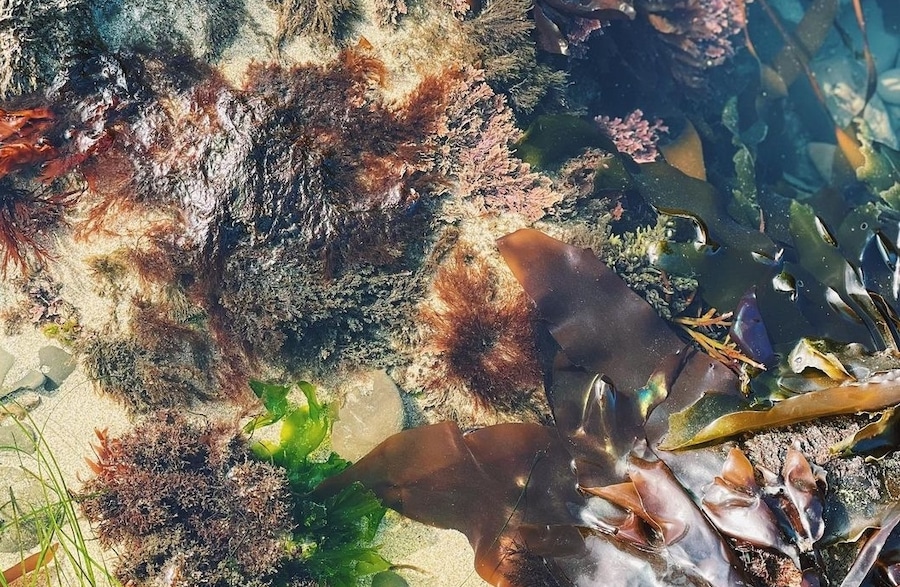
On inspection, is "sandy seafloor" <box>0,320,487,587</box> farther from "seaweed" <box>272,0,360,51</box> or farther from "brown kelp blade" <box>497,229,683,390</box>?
"seaweed" <box>272,0,360,51</box>

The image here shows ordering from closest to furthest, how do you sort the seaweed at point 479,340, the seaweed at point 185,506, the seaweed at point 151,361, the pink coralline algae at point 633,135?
the seaweed at point 185,506 → the seaweed at point 151,361 → the seaweed at point 479,340 → the pink coralline algae at point 633,135

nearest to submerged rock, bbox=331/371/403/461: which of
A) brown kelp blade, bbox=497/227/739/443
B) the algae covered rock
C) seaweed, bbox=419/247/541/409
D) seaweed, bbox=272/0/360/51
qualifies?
seaweed, bbox=419/247/541/409

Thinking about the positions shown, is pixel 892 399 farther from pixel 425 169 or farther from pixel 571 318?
pixel 425 169

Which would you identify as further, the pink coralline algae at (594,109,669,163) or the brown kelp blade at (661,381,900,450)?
the pink coralline algae at (594,109,669,163)

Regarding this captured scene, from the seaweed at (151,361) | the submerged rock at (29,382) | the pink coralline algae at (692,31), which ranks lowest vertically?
the submerged rock at (29,382)

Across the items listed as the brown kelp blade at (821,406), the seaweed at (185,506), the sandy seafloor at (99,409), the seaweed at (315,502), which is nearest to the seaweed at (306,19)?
the sandy seafloor at (99,409)

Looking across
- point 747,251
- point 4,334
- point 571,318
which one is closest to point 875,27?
point 747,251

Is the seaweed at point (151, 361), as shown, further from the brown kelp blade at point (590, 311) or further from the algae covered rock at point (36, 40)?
the brown kelp blade at point (590, 311)
